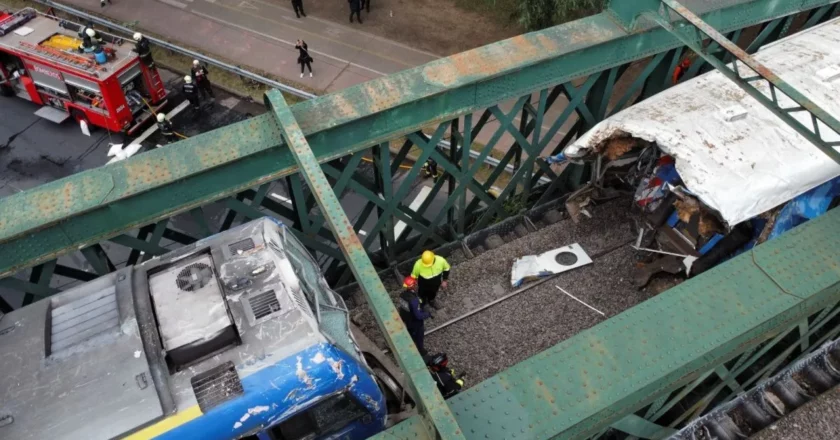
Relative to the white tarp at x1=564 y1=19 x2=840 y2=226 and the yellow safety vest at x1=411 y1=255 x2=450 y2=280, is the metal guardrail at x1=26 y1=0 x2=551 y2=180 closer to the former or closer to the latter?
the white tarp at x1=564 y1=19 x2=840 y2=226

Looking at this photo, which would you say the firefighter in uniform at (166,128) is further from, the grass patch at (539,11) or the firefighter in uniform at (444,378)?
the firefighter in uniform at (444,378)

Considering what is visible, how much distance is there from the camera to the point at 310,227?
8.26 m

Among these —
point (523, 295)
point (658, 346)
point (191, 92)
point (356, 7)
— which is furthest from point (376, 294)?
point (356, 7)

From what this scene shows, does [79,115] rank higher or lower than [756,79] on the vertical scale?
lower

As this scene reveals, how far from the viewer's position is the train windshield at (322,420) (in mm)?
6023

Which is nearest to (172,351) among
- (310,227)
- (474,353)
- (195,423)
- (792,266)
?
(195,423)

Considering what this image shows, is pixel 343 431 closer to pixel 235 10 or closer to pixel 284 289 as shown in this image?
pixel 284 289

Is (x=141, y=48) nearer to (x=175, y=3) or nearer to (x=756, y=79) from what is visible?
(x=175, y=3)

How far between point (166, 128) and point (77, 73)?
8.03ft

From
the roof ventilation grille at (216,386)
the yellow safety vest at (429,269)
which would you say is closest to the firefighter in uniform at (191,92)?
the yellow safety vest at (429,269)

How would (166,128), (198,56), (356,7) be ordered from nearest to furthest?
(166,128), (198,56), (356,7)

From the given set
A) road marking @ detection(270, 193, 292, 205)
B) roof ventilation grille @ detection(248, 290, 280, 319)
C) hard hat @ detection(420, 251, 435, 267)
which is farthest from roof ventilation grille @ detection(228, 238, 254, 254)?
road marking @ detection(270, 193, 292, 205)

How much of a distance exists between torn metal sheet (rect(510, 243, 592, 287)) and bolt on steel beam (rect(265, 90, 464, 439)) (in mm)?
4322

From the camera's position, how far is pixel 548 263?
380 inches
